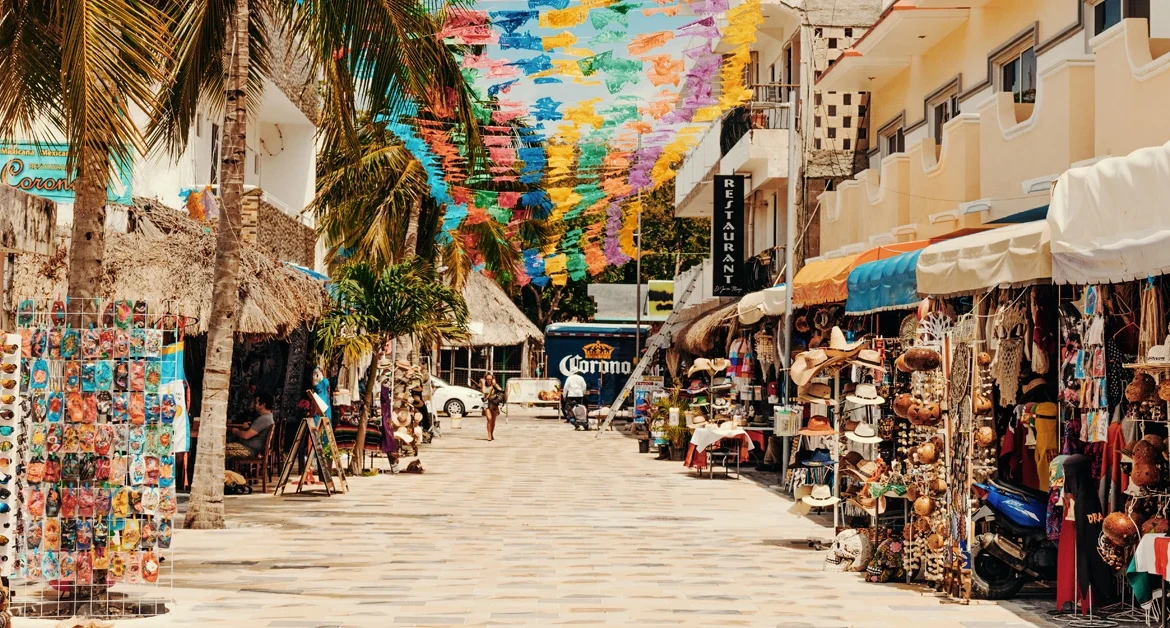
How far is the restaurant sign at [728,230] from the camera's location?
99.5 feet

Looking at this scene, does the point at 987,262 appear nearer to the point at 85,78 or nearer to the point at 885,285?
the point at 885,285

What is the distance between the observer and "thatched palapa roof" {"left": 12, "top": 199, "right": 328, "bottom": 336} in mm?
17359

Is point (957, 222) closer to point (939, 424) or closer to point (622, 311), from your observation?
point (939, 424)

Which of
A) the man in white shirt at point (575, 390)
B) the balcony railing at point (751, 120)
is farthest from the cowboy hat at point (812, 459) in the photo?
the man in white shirt at point (575, 390)

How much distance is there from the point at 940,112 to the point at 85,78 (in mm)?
14591

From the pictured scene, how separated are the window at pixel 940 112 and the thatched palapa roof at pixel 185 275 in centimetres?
952

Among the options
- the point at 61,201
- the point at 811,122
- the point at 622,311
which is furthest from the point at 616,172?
the point at 622,311

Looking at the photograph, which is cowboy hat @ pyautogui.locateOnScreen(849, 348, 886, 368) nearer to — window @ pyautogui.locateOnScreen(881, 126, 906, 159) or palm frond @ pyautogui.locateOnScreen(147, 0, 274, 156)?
palm frond @ pyautogui.locateOnScreen(147, 0, 274, 156)

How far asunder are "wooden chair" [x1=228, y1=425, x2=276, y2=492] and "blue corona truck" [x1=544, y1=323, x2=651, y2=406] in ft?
104

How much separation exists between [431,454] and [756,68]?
12.8m

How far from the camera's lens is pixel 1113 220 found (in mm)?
9438

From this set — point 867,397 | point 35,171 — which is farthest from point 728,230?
point 867,397

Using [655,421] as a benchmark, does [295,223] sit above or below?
above

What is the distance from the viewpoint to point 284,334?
20312 mm
